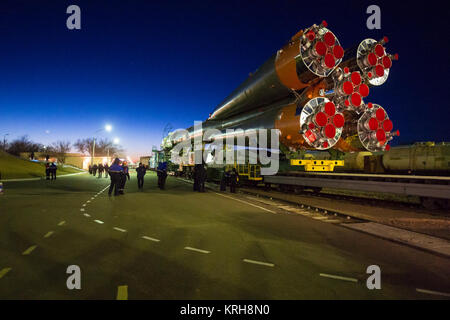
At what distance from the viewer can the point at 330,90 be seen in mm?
9188

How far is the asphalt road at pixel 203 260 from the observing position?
3.00 m

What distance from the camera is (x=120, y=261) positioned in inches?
151

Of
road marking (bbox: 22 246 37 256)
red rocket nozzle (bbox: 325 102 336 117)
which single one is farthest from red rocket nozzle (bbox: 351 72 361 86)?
road marking (bbox: 22 246 37 256)

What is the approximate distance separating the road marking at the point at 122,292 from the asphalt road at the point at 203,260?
0.01 meters

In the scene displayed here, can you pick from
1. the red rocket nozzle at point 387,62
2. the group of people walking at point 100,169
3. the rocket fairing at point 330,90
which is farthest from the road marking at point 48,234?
the group of people walking at point 100,169

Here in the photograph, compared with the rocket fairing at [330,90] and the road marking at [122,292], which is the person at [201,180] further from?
the road marking at [122,292]

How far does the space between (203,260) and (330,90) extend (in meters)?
7.72

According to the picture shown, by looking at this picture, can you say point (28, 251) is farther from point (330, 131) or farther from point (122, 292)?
point (330, 131)

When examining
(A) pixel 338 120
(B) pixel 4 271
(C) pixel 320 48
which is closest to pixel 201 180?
(A) pixel 338 120

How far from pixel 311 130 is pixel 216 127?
30.2ft

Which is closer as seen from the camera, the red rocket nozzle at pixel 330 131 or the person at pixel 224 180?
the red rocket nozzle at pixel 330 131

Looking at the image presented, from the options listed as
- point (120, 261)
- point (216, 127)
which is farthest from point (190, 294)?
point (216, 127)

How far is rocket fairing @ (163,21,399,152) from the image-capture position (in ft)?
27.8

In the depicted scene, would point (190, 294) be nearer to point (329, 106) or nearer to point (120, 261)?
point (120, 261)
